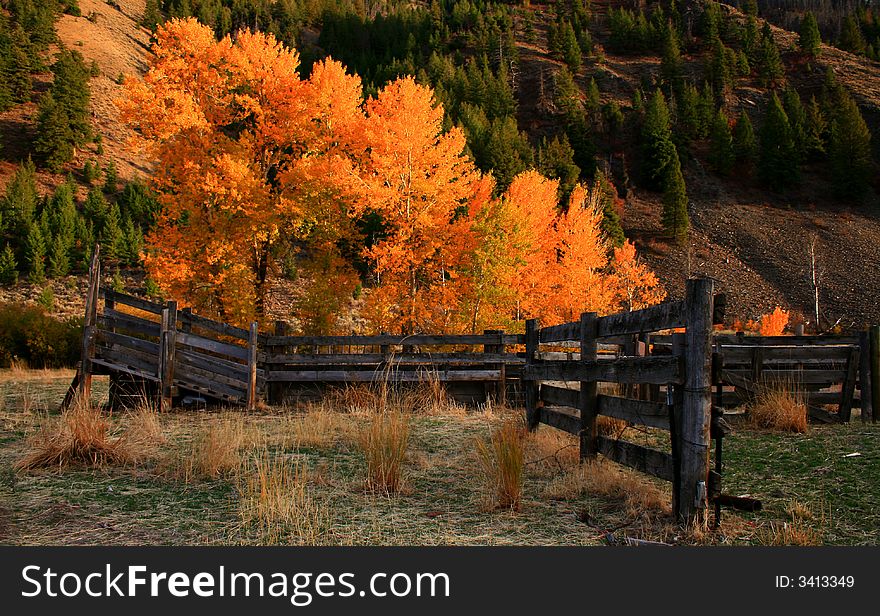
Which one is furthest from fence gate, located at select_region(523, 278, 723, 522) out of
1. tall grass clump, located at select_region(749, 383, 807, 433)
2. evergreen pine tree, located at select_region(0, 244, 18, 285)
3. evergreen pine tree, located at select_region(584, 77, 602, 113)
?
evergreen pine tree, located at select_region(584, 77, 602, 113)

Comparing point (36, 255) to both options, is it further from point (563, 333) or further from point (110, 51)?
point (110, 51)

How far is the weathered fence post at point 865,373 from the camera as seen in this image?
9.99m

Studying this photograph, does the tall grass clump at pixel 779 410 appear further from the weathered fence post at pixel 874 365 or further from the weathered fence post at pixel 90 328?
the weathered fence post at pixel 90 328

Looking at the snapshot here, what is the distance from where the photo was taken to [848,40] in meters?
108

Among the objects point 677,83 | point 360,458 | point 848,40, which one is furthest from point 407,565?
point 848,40

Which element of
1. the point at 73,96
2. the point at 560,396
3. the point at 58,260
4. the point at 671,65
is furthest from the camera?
the point at 671,65

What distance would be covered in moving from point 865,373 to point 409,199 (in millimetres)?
13661

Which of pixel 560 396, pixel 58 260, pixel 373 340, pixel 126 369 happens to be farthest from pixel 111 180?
pixel 560 396

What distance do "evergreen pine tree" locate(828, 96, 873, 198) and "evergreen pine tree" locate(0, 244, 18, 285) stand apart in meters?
82.9

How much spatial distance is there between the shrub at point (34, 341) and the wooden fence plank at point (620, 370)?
27916 mm

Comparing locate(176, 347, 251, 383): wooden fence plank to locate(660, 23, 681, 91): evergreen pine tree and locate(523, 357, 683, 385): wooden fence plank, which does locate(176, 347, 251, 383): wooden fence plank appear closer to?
locate(523, 357, 683, 385): wooden fence plank

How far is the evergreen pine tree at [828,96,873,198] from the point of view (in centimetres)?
7000

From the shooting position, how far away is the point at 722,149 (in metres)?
76.8

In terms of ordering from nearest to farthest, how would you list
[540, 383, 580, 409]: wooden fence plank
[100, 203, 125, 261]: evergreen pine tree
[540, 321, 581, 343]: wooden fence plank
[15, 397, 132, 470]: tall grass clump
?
[15, 397, 132, 470]: tall grass clump
[540, 383, 580, 409]: wooden fence plank
[540, 321, 581, 343]: wooden fence plank
[100, 203, 125, 261]: evergreen pine tree
